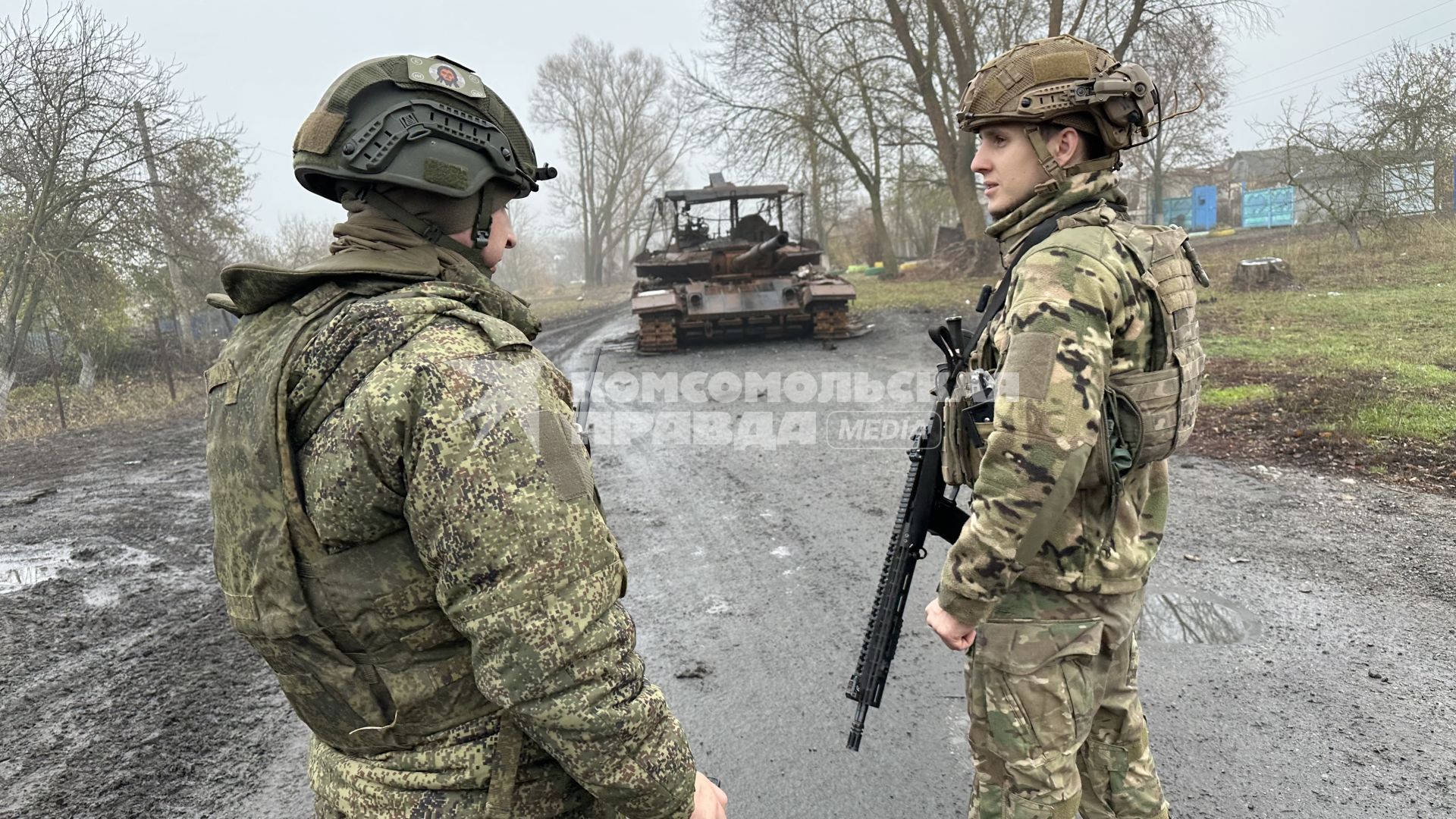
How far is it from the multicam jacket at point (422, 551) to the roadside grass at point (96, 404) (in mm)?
11094

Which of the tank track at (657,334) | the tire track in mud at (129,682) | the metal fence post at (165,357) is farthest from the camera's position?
the tank track at (657,334)

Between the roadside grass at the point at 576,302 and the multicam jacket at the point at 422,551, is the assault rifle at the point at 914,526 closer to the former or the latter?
the multicam jacket at the point at 422,551

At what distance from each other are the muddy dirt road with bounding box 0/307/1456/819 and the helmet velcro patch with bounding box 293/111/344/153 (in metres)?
2.20

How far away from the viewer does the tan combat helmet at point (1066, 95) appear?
1927 millimetres

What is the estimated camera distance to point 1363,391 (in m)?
6.68

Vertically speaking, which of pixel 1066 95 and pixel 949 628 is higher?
pixel 1066 95

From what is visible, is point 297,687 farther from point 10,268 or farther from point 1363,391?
point 10,268

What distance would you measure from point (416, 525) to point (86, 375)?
50.5 ft

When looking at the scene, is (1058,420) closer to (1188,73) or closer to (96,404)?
(96,404)

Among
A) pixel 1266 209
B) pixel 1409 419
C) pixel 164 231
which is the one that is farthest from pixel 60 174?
pixel 1266 209

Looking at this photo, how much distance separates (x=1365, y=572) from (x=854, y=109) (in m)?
21.3

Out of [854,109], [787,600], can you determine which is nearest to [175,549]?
[787,600]

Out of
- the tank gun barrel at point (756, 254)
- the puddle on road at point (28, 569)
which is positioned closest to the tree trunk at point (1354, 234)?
the tank gun barrel at point (756, 254)

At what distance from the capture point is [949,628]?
6.18ft
